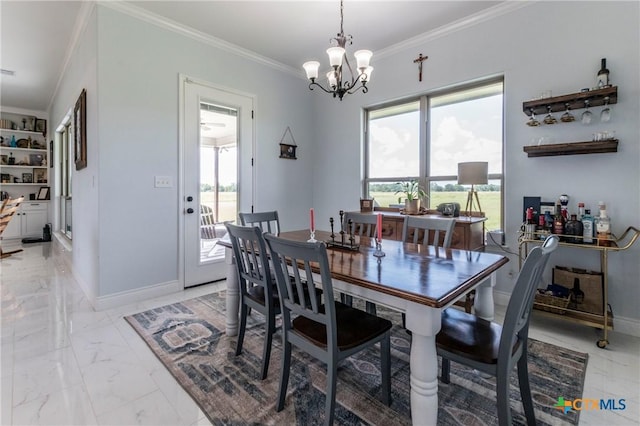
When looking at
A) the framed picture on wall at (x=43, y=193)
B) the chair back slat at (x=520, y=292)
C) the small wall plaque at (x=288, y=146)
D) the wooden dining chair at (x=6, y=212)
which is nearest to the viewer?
the chair back slat at (x=520, y=292)

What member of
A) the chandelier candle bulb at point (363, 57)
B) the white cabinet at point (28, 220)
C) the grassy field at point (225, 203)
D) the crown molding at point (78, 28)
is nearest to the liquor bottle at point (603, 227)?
the chandelier candle bulb at point (363, 57)

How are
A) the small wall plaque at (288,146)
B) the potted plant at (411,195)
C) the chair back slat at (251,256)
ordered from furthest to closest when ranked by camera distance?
1. the small wall plaque at (288,146)
2. the potted plant at (411,195)
3. the chair back slat at (251,256)

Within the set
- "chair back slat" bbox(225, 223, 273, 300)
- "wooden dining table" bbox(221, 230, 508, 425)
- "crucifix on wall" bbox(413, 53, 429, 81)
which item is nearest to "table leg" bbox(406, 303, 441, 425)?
"wooden dining table" bbox(221, 230, 508, 425)

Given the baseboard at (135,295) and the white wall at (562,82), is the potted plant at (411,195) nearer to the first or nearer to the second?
the white wall at (562,82)

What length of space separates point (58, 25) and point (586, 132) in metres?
5.46

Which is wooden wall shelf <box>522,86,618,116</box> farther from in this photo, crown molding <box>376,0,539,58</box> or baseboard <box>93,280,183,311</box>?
baseboard <box>93,280,183,311</box>

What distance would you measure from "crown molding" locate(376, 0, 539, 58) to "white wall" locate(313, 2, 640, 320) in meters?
0.03

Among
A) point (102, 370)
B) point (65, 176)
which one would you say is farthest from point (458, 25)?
point (65, 176)

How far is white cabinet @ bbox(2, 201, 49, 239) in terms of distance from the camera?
6.49 metres

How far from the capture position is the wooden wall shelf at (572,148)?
2.37 meters

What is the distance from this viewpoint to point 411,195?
3371 mm

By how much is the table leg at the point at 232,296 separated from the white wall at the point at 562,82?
2.59m

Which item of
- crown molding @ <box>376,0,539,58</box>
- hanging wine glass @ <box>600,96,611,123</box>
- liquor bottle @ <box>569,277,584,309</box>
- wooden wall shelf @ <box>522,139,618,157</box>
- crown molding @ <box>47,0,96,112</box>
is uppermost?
crown molding @ <box>47,0,96,112</box>

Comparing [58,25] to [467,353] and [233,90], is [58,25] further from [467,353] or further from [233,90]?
[467,353]
